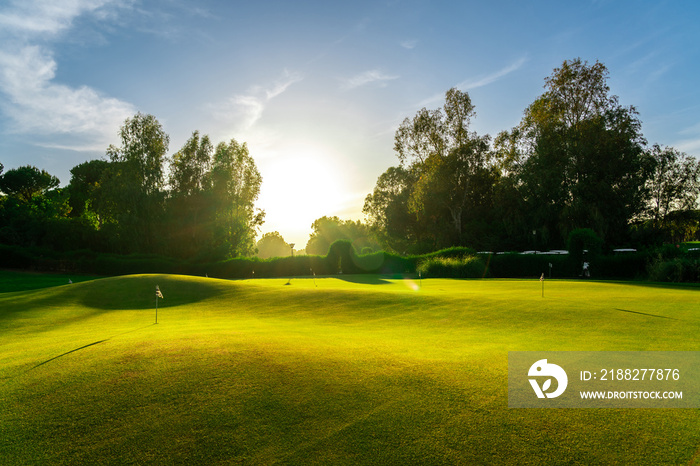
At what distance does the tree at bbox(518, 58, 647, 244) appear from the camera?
41281 mm

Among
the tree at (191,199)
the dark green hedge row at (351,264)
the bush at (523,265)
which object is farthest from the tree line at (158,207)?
the bush at (523,265)

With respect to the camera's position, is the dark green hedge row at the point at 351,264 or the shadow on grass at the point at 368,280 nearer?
the shadow on grass at the point at 368,280

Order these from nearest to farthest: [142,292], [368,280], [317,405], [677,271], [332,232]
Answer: [317,405] → [142,292] → [677,271] → [368,280] → [332,232]

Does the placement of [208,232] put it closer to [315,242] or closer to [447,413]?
[447,413]

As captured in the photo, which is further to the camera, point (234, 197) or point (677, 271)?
point (234, 197)

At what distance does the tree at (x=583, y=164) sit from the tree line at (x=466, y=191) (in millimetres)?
127

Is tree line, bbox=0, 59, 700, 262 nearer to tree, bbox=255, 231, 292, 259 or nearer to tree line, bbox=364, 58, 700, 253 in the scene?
tree line, bbox=364, 58, 700, 253

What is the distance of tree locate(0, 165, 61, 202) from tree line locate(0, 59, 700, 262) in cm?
1405

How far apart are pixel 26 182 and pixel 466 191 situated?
265 feet

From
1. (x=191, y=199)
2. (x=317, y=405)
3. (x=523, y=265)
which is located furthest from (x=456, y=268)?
(x=191, y=199)

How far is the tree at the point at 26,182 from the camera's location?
68438mm

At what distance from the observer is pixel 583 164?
42.0 metres

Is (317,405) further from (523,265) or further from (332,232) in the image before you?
(332,232)

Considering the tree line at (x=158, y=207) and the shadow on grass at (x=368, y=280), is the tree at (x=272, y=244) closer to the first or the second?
the tree line at (x=158, y=207)
